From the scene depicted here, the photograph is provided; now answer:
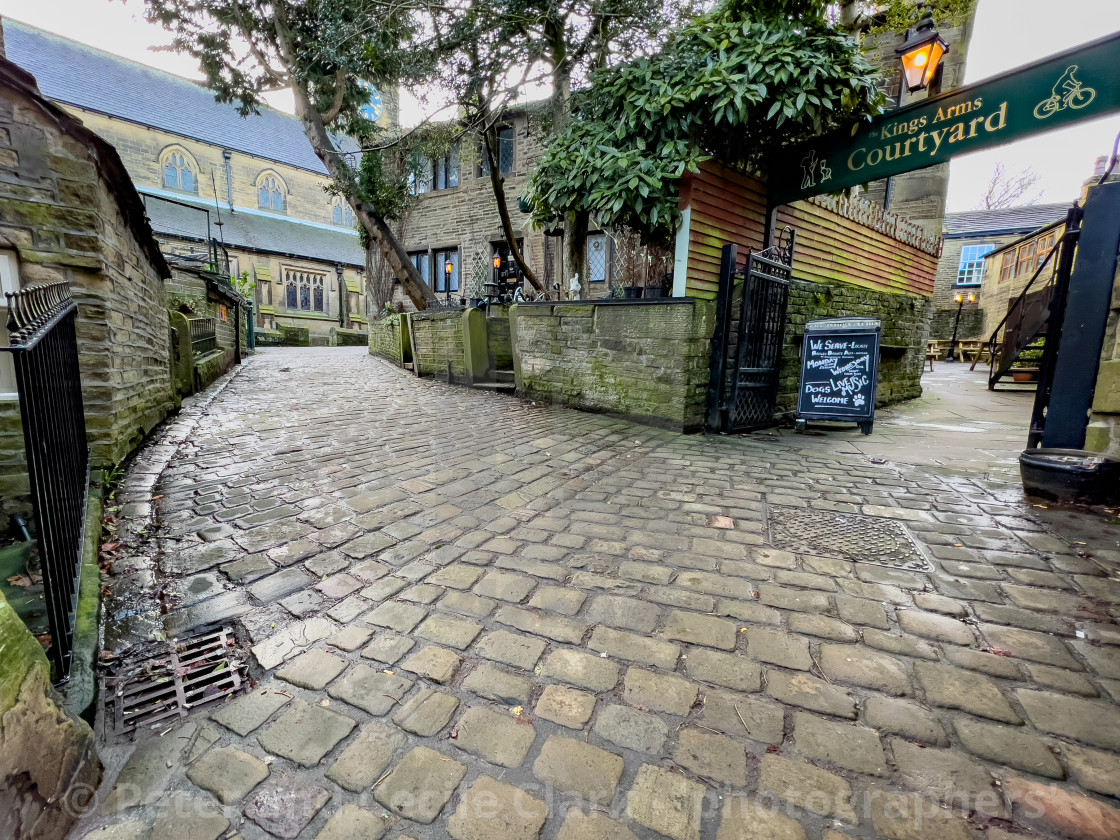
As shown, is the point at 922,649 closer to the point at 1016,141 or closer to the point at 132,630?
the point at 132,630

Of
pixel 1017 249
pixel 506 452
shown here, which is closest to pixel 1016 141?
pixel 506 452

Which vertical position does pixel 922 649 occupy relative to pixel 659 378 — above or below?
below

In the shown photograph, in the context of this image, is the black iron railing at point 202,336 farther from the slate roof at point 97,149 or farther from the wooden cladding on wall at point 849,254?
the wooden cladding on wall at point 849,254

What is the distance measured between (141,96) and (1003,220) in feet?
171

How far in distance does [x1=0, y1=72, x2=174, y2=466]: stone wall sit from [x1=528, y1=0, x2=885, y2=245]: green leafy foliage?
181 inches

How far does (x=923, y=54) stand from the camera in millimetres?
5414

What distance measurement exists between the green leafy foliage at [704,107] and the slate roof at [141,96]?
2847 centimetres

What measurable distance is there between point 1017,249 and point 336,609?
30256 mm

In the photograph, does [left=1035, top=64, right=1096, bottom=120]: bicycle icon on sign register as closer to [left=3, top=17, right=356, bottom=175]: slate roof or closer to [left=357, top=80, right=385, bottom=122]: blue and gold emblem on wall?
[left=357, top=80, right=385, bottom=122]: blue and gold emblem on wall

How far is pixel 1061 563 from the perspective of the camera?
8.18 feet

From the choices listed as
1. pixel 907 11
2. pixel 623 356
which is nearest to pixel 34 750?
pixel 623 356

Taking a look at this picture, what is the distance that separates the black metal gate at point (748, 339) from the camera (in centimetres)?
580

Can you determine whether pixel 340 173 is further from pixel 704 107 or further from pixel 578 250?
pixel 704 107

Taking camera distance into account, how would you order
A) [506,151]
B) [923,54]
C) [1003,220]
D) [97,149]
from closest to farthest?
[97,149], [923,54], [506,151], [1003,220]
